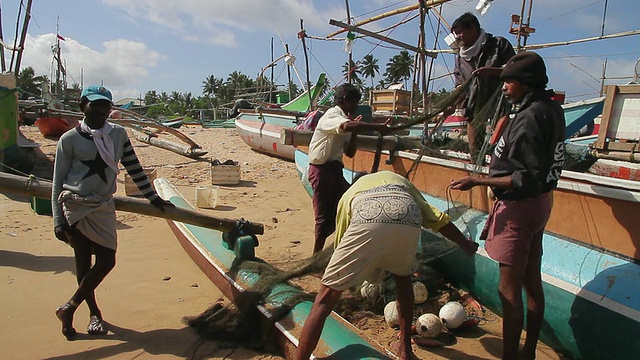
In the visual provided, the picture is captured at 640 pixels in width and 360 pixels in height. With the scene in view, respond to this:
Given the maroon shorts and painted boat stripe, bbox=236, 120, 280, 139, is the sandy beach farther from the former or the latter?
painted boat stripe, bbox=236, 120, 280, 139

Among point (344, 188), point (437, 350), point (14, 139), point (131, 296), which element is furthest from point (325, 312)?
point (14, 139)

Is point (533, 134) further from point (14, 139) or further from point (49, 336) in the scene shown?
point (14, 139)

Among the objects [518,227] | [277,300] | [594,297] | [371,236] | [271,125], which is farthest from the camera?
[271,125]

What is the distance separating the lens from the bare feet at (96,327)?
356 cm

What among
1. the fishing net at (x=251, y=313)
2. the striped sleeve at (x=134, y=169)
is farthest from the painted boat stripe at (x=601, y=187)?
the striped sleeve at (x=134, y=169)

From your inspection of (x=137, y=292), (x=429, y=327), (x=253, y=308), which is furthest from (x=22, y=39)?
(x=429, y=327)

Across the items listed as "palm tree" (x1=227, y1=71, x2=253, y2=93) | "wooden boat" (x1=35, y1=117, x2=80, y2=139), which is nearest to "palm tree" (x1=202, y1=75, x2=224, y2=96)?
"palm tree" (x1=227, y1=71, x2=253, y2=93)

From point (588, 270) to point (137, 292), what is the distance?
397cm

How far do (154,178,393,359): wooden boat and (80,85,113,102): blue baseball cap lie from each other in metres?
1.78

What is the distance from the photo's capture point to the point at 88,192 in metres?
3.37

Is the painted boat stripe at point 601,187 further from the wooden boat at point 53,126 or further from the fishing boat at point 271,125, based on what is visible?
Answer: the wooden boat at point 53,126

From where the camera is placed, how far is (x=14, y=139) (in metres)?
9.34

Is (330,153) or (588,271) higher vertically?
(330,153)

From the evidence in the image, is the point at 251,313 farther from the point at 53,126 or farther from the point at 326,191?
the point at 53,126
